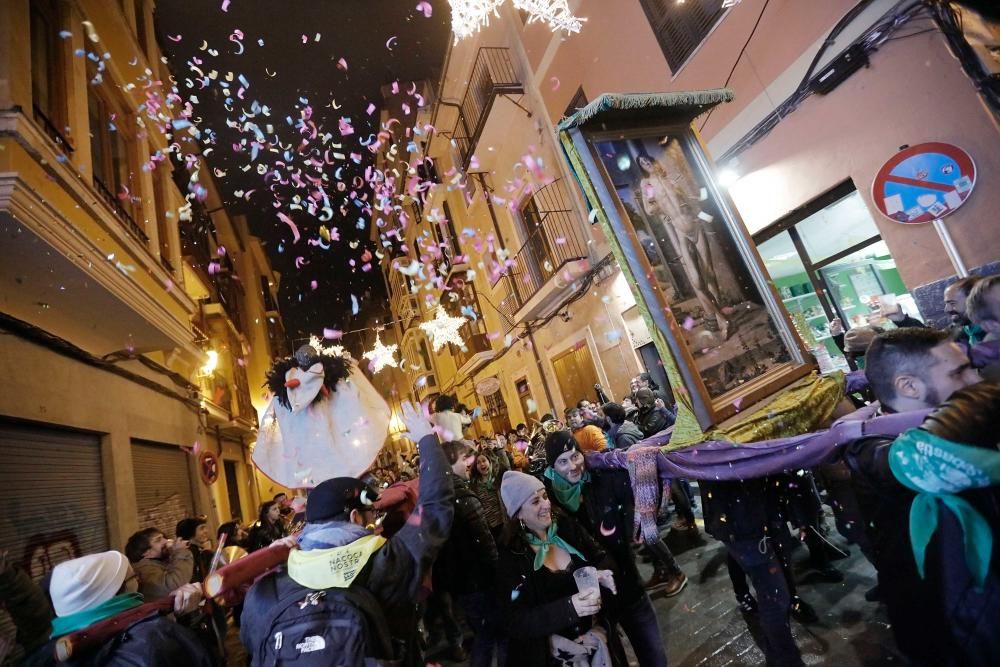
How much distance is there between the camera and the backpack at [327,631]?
1.86 meters

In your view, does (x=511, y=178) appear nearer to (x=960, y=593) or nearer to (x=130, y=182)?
(x=130, y=182)

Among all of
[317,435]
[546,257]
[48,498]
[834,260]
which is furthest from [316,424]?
[546,257]

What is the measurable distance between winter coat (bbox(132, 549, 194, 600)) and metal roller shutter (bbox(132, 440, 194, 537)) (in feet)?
14.7

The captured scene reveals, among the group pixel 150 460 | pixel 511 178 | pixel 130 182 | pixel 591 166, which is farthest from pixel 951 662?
pixel 511 178

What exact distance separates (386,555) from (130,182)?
386 inches

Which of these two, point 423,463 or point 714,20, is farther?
point 714,20

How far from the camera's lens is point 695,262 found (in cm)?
342

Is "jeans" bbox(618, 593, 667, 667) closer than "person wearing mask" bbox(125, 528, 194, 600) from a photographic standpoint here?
Yes

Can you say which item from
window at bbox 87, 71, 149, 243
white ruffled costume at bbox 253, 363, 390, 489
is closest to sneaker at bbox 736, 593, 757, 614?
white ruffled costume at bbox 253, 363, 390, 489

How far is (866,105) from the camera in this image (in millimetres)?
5742

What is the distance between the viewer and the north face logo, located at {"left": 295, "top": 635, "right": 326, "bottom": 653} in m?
1.86

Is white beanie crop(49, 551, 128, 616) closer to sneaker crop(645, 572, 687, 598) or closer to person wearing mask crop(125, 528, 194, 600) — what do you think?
person wearing mask crop(125, 528, 194, 600)

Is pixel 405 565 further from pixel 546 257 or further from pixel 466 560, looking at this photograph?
pixel 546 257

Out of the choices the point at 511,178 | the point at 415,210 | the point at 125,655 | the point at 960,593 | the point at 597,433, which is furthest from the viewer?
the point at 415,210
